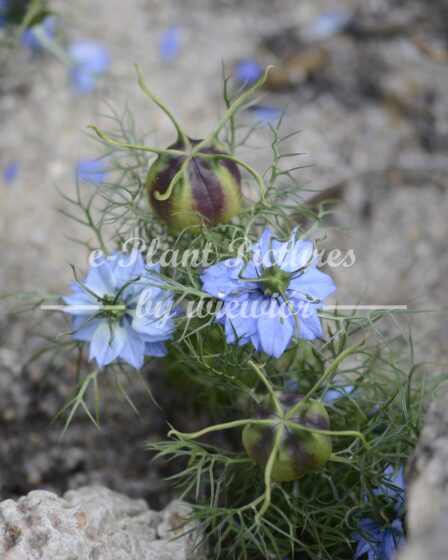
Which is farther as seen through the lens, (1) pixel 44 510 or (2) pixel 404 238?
(2) pixel 404 238

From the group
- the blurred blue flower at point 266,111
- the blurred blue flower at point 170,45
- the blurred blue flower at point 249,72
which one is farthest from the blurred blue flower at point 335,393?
the blurred blue flower at point 170,45

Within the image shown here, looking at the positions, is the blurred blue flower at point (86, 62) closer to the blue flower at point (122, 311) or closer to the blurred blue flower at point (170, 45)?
the blurred blue flower at point (170, 45)

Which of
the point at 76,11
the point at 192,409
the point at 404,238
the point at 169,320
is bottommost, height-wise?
the point at 192,409

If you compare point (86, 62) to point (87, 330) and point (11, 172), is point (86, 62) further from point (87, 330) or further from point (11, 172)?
point (87, 330)

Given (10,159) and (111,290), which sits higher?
(10,159)

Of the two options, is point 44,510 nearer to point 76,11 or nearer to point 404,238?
point 404,238

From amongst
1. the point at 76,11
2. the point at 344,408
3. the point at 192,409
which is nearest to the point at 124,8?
the point at 76,11

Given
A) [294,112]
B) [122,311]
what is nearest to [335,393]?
[122,311]
